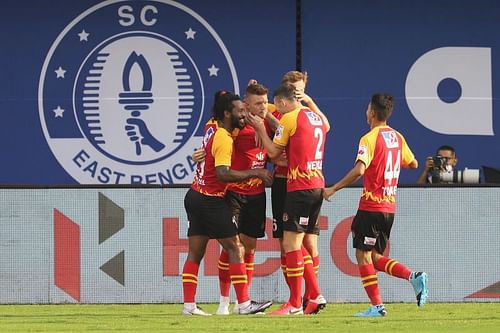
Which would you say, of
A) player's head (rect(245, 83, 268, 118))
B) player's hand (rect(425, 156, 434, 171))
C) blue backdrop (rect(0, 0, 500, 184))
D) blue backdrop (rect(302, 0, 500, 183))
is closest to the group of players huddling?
player's head (rect(245, 83, 268, 118))

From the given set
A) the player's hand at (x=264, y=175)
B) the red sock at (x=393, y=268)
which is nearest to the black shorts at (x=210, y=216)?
the player's hand at (x=264, y=175)

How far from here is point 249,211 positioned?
39.8 feet

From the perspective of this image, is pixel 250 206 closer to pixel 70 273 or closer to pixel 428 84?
pixel 70 273

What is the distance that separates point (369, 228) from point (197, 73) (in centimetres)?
719

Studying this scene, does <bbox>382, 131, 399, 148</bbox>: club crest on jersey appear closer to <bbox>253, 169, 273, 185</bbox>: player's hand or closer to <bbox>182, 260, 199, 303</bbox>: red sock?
<bbox>253, 169, 273, 185</bbox>: player's hand

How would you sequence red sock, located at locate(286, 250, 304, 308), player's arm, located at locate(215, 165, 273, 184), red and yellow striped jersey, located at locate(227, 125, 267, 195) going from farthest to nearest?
1. red and yellow striped jersey, located at locate(227, 125, 267, 195)
2. red sock, located at locate(286, 250, 304, 308)
3. player's arm, located at locate(215, 165, 273, 184)

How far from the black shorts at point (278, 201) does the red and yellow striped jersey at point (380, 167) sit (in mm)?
785

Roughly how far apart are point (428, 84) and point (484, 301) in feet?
16.2

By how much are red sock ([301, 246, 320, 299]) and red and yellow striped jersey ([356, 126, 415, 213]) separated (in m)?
0.71

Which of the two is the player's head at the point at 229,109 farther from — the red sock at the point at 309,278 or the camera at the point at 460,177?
the camera at the point at 460,177

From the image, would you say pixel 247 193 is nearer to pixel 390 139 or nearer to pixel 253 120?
pixel 253 120

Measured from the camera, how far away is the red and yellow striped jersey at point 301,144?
11.5 m

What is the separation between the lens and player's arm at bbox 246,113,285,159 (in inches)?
453

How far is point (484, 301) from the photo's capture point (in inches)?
562
